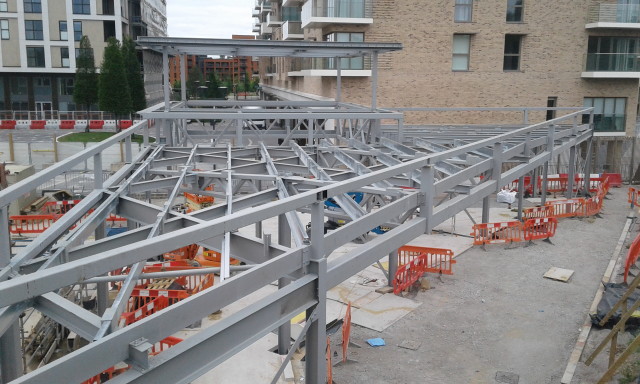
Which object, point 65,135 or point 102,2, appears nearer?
point 65,135

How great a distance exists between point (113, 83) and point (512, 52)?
3459 cm

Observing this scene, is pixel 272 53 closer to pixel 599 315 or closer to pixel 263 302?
pixel 599 315

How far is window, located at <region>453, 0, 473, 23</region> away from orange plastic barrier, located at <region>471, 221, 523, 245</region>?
1553 centimetres

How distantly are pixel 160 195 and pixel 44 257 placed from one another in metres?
20.1

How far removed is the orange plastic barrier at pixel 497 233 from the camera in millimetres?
18255

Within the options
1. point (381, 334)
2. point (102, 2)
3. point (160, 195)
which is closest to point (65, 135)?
point (102, 2)

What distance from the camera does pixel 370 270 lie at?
16.0m

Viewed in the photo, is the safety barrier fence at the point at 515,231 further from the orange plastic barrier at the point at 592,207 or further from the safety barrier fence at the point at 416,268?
the orange plastic barrier at the point at 592,207

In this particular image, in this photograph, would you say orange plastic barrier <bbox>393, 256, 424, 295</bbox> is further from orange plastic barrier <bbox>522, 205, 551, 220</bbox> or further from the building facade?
the building facade

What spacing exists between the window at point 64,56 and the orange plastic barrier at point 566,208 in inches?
2053

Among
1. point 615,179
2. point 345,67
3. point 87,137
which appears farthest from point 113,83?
point 615,179

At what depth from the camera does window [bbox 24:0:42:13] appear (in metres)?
57.6

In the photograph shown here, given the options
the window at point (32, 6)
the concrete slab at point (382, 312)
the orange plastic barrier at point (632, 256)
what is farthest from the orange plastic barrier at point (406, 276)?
the window at point (32, 6)

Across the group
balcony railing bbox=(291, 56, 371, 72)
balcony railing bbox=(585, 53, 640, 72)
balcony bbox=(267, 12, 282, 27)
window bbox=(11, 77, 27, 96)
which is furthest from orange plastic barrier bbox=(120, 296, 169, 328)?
window bbox=(11, 77, 27, 96)
